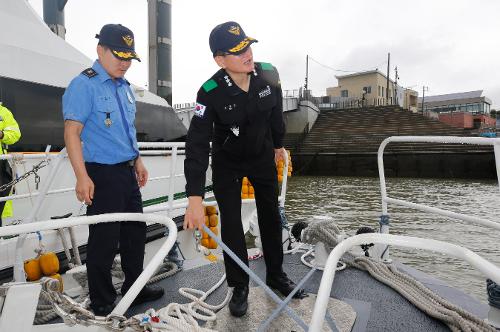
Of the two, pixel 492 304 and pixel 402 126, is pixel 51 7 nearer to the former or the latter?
pixel 492 304

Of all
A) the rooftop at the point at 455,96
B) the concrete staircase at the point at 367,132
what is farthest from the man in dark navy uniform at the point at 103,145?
the rooftop at the point at 455,96

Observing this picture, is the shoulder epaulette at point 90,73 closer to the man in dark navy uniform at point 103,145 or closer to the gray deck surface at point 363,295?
the man in dark navy uniform at point 103,145

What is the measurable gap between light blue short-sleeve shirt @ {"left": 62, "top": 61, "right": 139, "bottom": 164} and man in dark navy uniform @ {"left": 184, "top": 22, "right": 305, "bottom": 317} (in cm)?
43

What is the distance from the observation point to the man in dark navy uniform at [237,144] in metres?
2.11

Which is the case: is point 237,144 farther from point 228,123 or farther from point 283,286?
point 283,286

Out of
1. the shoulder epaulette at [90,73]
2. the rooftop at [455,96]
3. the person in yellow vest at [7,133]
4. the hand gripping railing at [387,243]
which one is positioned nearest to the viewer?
the hand gripping railing at [387,243]

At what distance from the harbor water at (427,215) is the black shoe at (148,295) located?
1.37 metres

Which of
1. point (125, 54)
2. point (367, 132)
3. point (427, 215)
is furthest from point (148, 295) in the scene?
point (367, 132)

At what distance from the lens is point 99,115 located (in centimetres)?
216

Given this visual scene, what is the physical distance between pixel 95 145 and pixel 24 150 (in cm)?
311

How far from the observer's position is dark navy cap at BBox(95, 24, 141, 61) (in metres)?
2.17

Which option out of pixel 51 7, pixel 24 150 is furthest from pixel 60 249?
pixel 51 7

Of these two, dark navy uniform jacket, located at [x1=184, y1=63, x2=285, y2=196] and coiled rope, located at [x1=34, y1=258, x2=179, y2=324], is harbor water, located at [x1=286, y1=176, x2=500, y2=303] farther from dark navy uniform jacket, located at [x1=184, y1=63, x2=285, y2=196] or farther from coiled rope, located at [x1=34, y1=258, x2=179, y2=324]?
coiled rope, located at [x1=34, y1=258, x2=179, y2=324]

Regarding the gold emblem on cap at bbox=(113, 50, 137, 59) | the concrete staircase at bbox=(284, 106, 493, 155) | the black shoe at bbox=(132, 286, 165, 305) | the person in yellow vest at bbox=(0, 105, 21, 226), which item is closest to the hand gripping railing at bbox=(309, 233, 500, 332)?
the gold emblem on cap at bbox=(113, 50, 137, 59)
